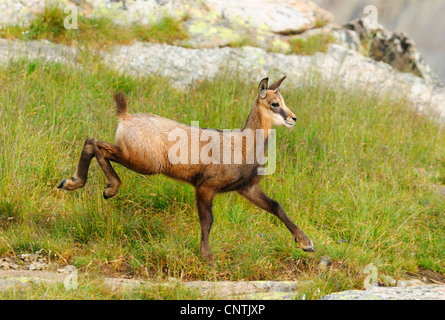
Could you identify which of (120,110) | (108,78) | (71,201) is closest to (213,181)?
(120,110)

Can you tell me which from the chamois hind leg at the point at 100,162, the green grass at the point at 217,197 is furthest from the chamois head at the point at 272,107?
the chamois hind leg at the point at 100,162

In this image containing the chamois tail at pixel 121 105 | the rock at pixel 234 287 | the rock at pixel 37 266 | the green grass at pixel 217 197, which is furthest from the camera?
the green grass at pixel 217 197

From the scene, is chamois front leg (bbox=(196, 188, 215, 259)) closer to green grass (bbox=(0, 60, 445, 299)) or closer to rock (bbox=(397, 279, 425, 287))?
green grass (bbox=(0, 60, 445, 299))

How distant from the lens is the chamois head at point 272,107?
503 cm

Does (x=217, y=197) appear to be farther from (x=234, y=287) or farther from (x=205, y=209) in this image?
(x=234, y=287)

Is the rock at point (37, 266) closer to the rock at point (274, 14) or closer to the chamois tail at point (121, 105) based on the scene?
the chamois tail at point (121, 105)

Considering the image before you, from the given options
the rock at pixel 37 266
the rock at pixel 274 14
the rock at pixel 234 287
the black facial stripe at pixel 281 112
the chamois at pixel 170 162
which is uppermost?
the rock at pixel 274 14

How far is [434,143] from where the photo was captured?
29.6ft

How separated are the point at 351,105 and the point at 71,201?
468 centimetres

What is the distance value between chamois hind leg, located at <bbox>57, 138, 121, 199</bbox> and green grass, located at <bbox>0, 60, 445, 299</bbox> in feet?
1.70

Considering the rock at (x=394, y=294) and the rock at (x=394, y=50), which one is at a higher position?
the rock at (x=394, y=50)

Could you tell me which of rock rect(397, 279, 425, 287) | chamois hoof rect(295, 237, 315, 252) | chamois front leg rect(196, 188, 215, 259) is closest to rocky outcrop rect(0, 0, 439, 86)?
chamois front leg rect(196, 188, 215, 259)

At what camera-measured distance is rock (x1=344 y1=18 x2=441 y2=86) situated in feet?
38.2

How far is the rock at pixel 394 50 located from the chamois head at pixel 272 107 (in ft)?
23.3
